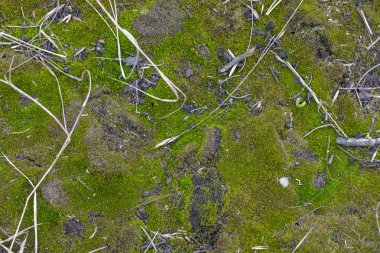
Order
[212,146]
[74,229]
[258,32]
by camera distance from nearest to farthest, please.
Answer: [74,229], [212,146], [258,32]

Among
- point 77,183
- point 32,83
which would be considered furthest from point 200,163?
point 32,83

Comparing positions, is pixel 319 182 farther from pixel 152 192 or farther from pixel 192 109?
pixel 152 192

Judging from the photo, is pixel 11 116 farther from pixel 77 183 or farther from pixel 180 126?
pixel 180 126

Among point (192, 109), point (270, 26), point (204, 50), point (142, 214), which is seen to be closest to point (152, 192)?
point (142, 214)

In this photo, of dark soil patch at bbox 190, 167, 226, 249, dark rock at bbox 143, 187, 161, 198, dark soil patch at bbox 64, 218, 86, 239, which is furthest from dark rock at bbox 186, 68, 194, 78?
dark soil patch at bbox 64, 218, 86, 239

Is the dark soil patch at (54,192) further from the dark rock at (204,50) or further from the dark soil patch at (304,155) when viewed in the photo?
the dark soil patch at (304,155)

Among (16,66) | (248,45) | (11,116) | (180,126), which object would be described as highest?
(16,66)

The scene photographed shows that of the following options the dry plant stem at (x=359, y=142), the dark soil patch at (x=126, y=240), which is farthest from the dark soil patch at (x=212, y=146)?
the dry plant stem at (x=359, y=142)

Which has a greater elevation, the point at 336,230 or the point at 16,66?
the point at 16,66
